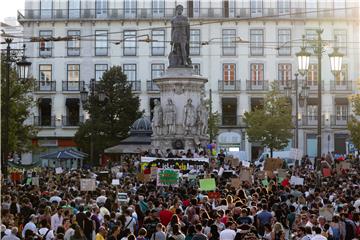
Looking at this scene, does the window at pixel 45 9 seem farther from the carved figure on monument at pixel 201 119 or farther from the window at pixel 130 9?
the carved figure on monument at pixel 201 119

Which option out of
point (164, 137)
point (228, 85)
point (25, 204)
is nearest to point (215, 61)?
point (228, 85)

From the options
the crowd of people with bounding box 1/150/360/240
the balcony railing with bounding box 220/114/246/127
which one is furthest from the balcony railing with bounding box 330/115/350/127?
the crowd of people with bounding box 1/150/360/240

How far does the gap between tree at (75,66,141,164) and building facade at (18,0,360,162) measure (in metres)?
9.07

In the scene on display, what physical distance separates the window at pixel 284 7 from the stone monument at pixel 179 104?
39.1m

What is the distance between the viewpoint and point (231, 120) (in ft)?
265

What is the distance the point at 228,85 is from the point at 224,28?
17.5ft

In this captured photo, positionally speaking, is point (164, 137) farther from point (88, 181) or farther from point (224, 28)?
point (224, 28)

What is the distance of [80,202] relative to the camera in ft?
68.4

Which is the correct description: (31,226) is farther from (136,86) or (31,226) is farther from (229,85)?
(229,85)

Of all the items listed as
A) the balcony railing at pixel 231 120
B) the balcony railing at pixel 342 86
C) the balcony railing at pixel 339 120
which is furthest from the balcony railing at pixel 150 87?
the balcony railing at pixel 339 120

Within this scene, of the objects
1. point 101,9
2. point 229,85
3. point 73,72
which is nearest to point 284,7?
point 229,85

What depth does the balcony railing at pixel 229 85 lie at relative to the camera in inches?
3152

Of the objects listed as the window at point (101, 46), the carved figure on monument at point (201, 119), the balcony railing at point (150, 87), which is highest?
the window at point (101, 46)

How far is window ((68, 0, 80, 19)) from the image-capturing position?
81500 millimetres
